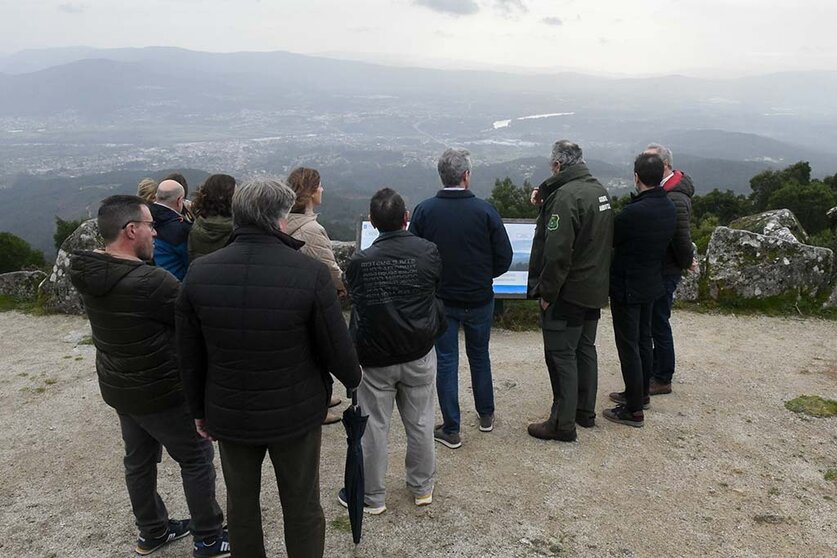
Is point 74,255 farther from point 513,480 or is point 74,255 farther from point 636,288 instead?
point 636,288

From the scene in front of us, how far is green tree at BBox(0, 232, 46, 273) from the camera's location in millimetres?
18188

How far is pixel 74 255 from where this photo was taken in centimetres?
303

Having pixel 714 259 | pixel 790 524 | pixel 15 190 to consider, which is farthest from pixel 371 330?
pixel 15 190

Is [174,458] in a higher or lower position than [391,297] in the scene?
lower

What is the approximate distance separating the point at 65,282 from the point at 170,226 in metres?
5.51

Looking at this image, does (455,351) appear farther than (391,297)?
Yes

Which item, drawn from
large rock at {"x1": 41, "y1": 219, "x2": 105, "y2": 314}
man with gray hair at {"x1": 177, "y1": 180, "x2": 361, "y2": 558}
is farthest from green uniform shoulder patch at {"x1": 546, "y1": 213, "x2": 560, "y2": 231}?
large rock at {"x1": 41, "y1": 219, "x2": 105, "y2": 314}

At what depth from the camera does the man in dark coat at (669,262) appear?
16.7 ft

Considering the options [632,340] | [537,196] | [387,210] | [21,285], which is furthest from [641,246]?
[21,285]

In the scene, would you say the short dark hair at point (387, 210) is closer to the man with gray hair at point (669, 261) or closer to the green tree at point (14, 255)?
the man with gray hair at point (669, 261)

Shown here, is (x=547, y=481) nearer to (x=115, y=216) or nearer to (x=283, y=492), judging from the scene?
(x=283, y=492)

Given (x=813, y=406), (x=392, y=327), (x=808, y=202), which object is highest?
(x=392, y=327)

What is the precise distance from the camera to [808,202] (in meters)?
21.5

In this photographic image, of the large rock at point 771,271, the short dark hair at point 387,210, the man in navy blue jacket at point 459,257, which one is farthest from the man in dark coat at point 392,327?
the large rock at point 771,271
